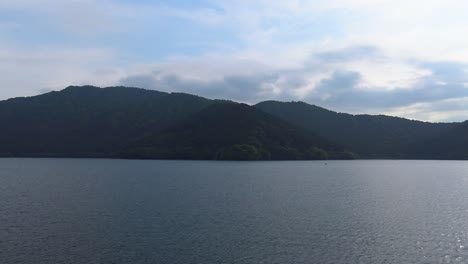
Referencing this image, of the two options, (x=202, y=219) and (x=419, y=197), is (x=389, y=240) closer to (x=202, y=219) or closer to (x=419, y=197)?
(x=202, y=219)

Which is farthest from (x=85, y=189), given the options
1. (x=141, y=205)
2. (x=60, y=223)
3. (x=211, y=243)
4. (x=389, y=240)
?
(x=389, y=240)

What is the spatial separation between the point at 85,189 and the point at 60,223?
53.0m

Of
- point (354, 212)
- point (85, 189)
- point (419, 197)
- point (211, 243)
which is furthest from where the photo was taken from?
point (85, 189)

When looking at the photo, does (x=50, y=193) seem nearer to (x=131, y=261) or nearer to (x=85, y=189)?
(x=85, y=189)

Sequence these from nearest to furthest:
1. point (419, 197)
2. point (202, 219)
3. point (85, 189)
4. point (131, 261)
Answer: point (131, 261), point (202, 219), point (419, 197), point (85, 189)

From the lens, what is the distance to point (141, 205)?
87188 mm

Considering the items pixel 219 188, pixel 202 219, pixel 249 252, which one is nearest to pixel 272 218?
pixel 202 219

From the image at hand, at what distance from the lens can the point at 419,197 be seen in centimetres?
10631

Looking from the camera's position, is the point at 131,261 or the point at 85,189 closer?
the point at 131,261

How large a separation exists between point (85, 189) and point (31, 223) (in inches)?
2088

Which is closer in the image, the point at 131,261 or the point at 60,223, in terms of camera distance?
the point at 131,261

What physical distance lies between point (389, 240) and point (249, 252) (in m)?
20.1

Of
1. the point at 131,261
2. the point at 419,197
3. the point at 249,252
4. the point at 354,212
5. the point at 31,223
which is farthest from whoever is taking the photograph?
the point at 419,197

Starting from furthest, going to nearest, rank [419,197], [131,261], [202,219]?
1. [419,197]
2. [202,219]
3. [131,261]
